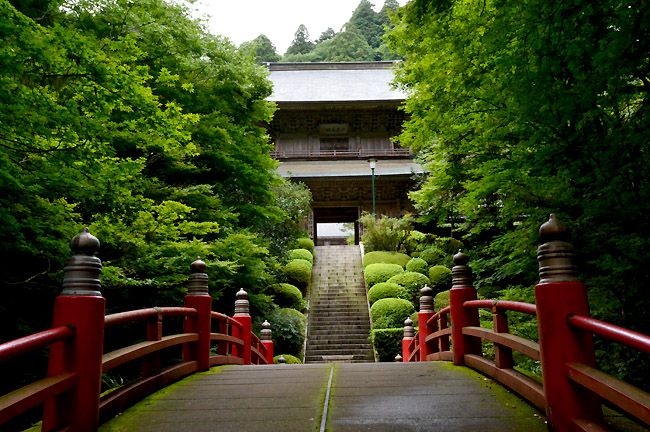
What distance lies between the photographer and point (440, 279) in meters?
15.7

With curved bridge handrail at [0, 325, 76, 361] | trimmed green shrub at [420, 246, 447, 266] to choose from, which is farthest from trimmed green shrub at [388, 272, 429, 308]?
curved bridge handrail at [0, 325, 76, 361]

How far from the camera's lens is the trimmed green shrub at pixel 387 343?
12.8 metres

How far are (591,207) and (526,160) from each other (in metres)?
1.13

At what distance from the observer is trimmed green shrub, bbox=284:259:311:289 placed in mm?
17156

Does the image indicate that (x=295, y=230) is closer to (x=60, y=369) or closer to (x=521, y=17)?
(x=521, y=17)

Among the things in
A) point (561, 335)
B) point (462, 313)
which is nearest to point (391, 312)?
point (462, 313)

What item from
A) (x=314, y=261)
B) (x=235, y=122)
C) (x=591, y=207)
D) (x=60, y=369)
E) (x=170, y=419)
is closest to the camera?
(x=60, y=369)

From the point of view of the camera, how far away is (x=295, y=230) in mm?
16953

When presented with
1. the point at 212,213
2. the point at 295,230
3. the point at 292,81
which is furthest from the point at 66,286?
the point at 292,81

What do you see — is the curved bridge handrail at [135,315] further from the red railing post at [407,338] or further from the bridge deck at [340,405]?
the red railing post at [407,338]

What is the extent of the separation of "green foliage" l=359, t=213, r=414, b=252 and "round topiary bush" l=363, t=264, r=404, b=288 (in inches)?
97.4

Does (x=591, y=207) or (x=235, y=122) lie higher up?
(x=235, y=122)

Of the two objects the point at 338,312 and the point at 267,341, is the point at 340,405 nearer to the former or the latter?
the point at 267,341

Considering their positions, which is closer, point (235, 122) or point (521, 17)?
point (521, 17)
